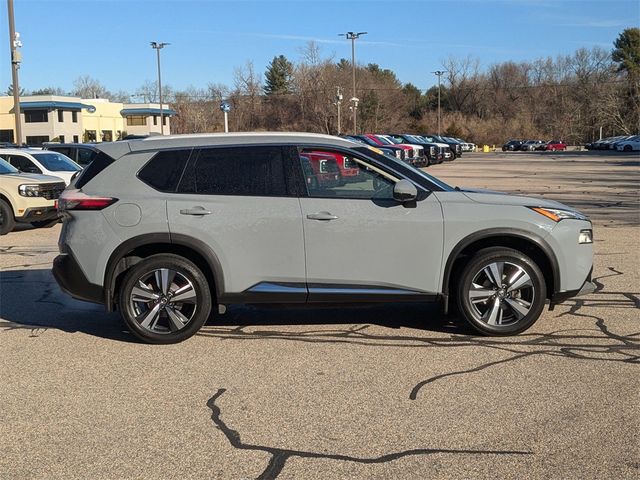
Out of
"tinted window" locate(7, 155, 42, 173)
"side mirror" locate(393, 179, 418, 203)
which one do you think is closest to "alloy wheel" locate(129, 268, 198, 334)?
"side mirror" locate(393, 179, 418, 203)

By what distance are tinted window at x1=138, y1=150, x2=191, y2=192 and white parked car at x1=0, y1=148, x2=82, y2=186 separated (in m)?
10.9

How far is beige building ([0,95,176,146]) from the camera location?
75.1 meters

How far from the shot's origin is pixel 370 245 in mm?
6250

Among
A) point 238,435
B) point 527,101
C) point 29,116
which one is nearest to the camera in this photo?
point 238,435

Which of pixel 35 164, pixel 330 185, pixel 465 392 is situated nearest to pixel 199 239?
pixel 330 185

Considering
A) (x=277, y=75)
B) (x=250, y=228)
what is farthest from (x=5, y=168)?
(x=277, y=75)

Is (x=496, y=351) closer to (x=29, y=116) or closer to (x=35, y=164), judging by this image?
(x=35, y=164)

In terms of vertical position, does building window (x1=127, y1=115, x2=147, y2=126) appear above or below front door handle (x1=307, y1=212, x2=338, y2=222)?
above

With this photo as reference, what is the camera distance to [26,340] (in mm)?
6660

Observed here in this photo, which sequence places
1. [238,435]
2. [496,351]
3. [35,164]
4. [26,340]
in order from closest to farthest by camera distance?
[238,435], [496,351], [26,340], [35,164]

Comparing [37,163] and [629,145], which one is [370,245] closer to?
[37,163]

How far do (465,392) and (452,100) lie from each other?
118346 mm

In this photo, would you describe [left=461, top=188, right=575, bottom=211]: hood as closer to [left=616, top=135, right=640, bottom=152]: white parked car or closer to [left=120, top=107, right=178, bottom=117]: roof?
[left=616, top=135, right=640, bottom=152]: white parked car

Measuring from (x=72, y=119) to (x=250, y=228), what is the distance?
77835 millimetres
